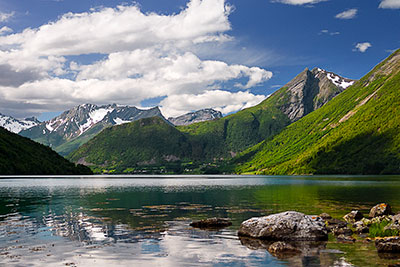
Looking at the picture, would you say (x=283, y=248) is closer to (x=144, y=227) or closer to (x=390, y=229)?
(x=390, y=229)

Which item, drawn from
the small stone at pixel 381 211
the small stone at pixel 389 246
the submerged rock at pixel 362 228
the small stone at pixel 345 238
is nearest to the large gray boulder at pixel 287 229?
the small stone at pixel 345 238

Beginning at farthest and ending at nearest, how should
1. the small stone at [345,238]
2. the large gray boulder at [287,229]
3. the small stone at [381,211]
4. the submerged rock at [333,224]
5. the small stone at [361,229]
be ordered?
the small stone at [381,211]
the submerged rock at [333,224]
the small stone at [361,229]
the large gray boulder at [287,229]
the small stone at [345,238]

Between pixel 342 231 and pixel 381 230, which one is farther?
pixel 342 231

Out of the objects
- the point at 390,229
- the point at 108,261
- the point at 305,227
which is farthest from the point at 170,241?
the point at 390,229

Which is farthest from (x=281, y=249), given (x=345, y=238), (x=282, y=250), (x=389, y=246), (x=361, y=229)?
(x=361, y=229)

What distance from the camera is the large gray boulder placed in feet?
115

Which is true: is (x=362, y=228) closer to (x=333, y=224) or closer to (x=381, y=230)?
(x=381, y=230)

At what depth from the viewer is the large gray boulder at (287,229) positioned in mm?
34969

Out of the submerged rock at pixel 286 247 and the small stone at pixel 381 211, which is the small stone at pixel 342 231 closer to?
the submerged rock at pixel 286 247

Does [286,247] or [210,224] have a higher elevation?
[286,247]

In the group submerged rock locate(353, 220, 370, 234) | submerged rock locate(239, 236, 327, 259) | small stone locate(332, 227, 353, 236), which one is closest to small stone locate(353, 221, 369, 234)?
submerged rock locate(353, 220, 370, 234)

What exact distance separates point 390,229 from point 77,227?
1388 inches

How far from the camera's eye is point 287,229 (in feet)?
116

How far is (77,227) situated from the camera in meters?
42.1
